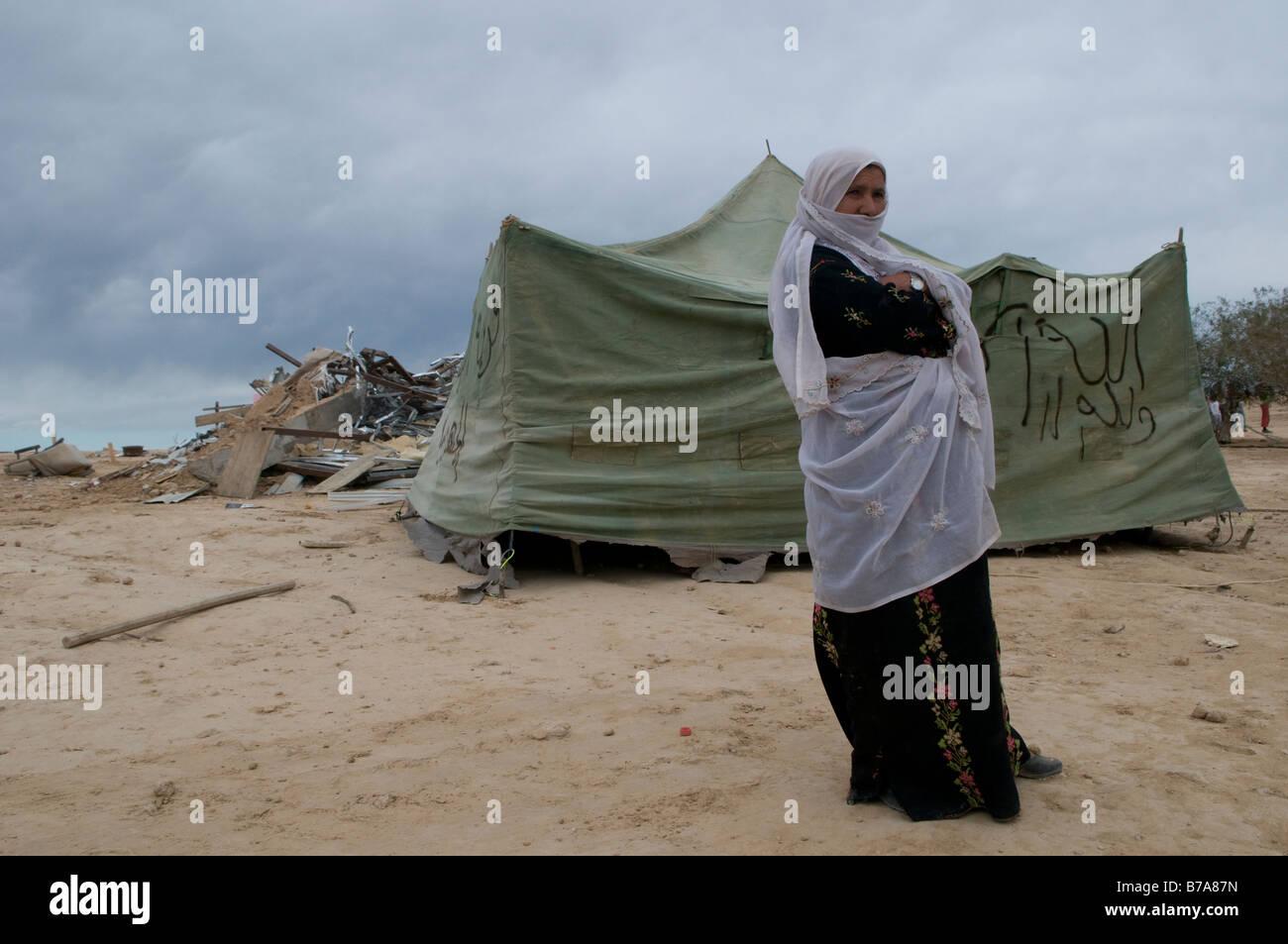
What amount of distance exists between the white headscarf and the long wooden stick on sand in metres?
3.72

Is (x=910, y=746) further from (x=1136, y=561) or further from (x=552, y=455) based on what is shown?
(x=1136, y=561)

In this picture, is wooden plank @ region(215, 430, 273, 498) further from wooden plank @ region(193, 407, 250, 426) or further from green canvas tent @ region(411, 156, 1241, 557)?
green canvas tent @ region(411, 156, 1241, 557)

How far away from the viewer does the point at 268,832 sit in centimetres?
242

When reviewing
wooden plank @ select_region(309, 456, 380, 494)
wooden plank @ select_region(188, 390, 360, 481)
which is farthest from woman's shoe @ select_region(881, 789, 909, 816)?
wooden plank @ select_region(188, 390, 360, 481)

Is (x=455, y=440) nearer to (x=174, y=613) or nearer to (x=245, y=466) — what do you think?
(x=174, y=613)

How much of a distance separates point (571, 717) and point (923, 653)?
1511 mm

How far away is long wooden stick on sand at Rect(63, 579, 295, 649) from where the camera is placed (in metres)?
4.40

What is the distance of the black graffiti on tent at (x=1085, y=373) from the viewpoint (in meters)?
6.70

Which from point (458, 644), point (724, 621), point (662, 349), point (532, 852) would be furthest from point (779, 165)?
point (532, 852)

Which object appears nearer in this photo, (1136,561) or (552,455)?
(552,455)

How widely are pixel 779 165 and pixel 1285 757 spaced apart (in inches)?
298

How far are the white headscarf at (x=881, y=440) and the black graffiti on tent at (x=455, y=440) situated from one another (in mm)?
4622

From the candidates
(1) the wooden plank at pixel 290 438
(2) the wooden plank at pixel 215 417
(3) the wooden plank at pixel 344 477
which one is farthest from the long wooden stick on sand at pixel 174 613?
(2) the wooden plank at pixel 215 417

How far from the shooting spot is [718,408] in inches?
239
